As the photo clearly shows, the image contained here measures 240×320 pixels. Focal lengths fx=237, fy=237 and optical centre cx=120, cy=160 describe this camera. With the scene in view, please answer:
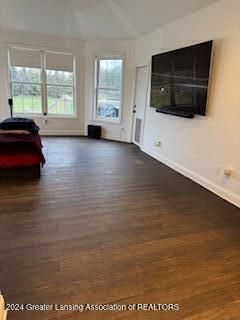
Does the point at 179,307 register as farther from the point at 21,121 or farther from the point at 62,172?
the point at 21,121

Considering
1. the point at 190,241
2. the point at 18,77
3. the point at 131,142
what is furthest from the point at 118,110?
the point at 190,241

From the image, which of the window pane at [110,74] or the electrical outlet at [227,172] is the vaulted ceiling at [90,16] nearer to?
the window pane at [110,74]

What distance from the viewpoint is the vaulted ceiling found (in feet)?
14.8

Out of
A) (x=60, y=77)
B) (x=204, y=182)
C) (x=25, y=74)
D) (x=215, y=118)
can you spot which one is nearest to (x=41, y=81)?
(x=25, y=74)

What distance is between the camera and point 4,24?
576 centimetres

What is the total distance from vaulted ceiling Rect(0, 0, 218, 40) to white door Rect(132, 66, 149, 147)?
0.91m

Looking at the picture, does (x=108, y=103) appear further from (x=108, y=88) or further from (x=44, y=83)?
(x=44, y=83)

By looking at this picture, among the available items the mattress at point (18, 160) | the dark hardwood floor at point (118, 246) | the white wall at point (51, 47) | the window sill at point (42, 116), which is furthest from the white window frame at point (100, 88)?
the mattress at point (18, 160)

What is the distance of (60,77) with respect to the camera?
665cm

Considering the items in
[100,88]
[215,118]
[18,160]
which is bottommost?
[18,160]

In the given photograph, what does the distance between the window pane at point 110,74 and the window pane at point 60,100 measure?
3.18 ft

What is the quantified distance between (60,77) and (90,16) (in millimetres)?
1794

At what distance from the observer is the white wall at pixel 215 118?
3191mm

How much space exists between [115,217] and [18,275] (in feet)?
3.84
